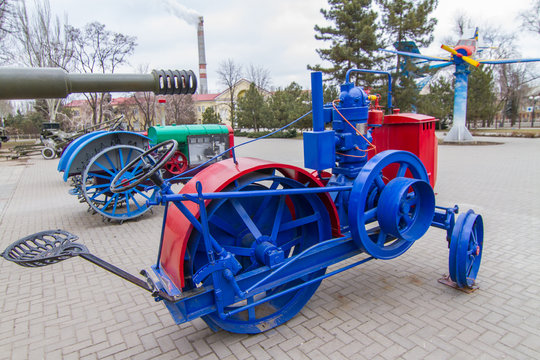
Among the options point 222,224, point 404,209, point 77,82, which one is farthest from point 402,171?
point 77,82

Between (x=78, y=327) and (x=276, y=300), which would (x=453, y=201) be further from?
(x=78, y=327)

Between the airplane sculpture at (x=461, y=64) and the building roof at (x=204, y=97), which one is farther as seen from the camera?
the building roof at (x=204, y=97)

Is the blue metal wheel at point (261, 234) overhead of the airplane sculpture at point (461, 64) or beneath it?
beneath

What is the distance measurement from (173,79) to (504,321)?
3.45 m

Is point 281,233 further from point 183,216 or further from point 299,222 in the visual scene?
point 183,216

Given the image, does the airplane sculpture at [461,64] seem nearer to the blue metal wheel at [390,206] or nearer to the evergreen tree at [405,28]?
the evergreen tree at [405,28]

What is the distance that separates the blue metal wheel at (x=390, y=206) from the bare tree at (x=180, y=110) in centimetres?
3595

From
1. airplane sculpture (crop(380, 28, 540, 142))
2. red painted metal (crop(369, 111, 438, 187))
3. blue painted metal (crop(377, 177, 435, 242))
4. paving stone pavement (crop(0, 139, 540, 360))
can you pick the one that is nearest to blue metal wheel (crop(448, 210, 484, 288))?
paving stone pavement (crop(0, 139, 540, 360))

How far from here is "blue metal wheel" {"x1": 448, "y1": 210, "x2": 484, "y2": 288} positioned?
3.20 meters

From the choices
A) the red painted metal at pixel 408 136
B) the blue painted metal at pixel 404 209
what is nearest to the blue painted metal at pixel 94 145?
the red painted metal at pixel 408 136

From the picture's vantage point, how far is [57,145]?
57.0 feet

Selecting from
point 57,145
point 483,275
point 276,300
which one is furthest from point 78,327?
point 57,145

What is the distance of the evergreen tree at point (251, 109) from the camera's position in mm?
35688

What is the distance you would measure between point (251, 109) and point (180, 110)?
A: 9530mm
